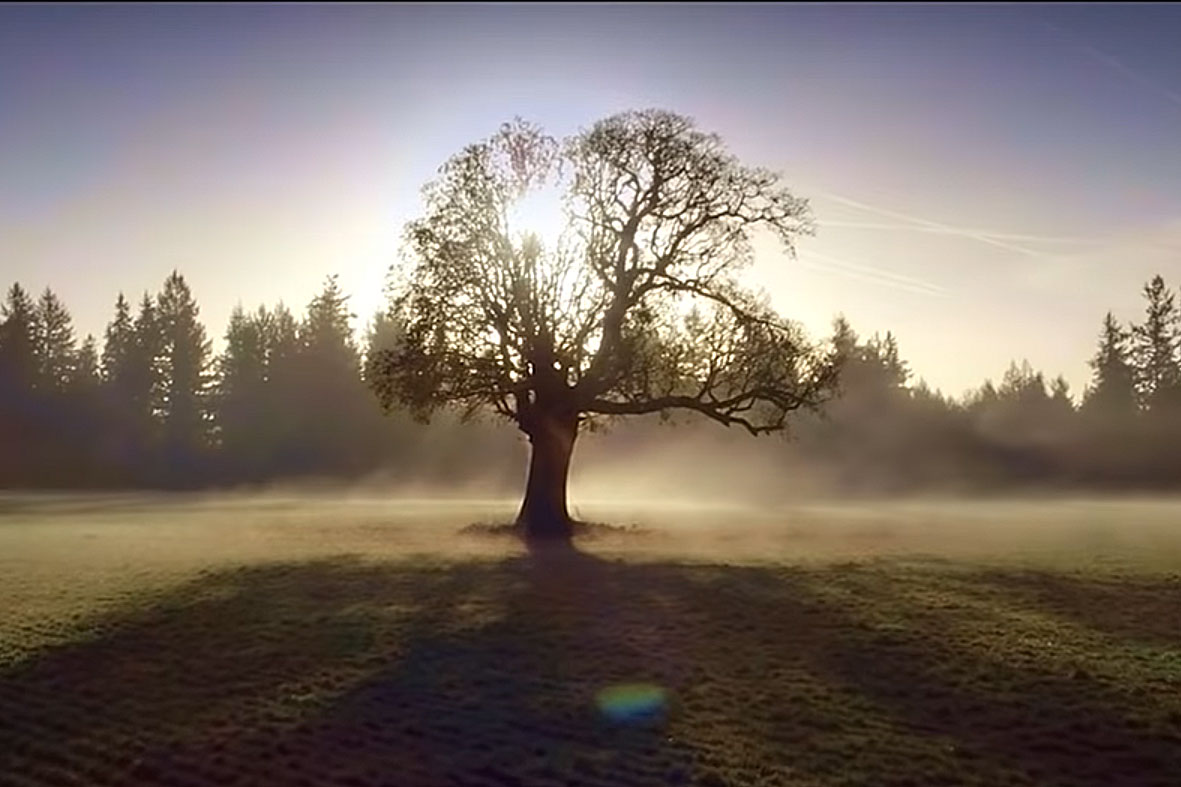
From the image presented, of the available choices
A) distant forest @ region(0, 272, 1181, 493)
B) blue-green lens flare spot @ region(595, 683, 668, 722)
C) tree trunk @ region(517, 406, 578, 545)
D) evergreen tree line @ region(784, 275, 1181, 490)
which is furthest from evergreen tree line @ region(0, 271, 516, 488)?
blue-green lens flare spot @ region(595, 683, 668, 722)

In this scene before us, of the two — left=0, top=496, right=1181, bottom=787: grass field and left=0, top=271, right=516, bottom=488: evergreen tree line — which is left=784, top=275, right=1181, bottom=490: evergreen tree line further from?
left=0, top=496, right=1181, bottom=787: grass field

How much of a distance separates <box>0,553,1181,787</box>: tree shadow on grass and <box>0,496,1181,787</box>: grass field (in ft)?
0.16

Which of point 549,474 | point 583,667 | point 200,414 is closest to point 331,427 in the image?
point 200,414

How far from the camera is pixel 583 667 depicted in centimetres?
1661

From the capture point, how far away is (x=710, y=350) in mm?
35406

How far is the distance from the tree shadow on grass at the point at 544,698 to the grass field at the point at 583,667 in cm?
5

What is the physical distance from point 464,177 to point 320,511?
68.6 feet

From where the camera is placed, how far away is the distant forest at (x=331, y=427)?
85.8 m

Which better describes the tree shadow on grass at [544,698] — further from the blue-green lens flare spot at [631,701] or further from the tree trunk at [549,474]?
the tree trunk at [549,474]

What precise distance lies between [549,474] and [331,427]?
57990mm

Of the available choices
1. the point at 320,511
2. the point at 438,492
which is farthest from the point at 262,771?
the point at 438,492

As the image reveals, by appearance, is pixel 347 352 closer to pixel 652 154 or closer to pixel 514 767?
pixel 652 154

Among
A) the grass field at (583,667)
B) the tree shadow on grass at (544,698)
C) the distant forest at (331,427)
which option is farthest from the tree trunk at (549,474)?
the distant forest at (331,427)

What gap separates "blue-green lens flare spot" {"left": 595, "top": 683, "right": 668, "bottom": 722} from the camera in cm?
1478
